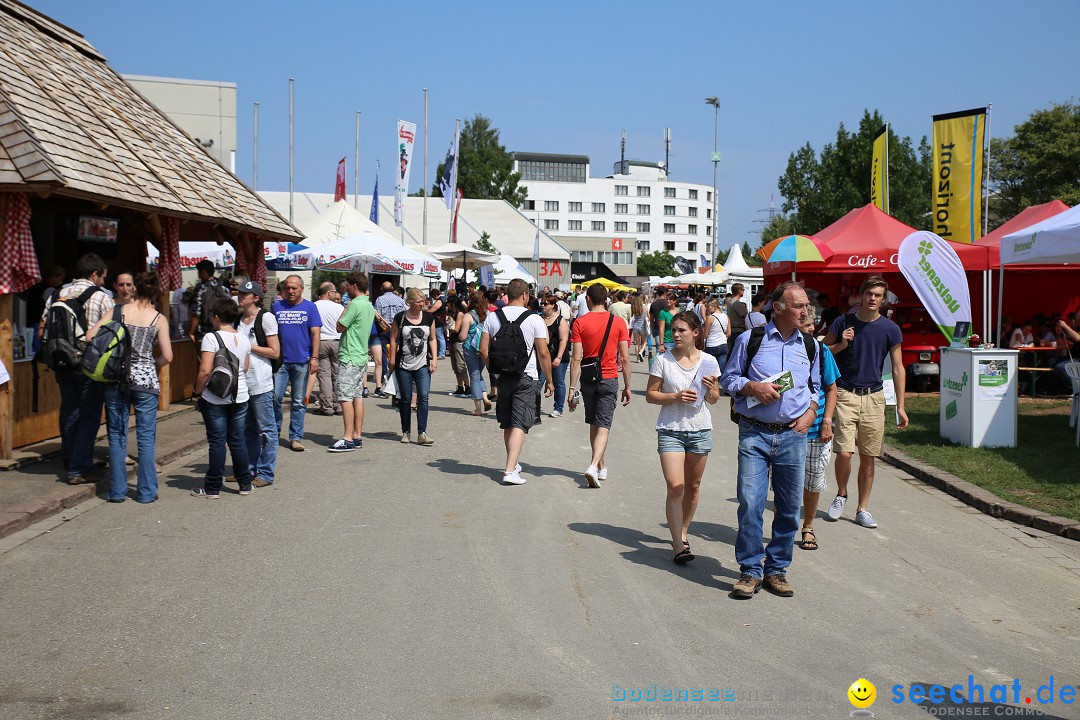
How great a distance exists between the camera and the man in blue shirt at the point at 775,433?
5.83m

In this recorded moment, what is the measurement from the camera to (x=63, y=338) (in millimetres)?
8258

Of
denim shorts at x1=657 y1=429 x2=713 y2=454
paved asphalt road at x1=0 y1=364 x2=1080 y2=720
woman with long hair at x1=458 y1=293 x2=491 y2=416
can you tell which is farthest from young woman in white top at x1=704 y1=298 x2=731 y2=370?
denim shorts at x1=657 y1=429 x2=713 y2=454

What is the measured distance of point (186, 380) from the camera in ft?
47.6

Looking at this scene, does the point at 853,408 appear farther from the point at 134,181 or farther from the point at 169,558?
the point at 134,181

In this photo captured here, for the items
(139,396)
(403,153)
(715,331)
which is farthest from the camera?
(403,153)

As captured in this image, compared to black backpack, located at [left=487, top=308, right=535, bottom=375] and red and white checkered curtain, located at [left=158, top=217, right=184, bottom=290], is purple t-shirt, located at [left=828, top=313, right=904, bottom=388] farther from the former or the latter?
red and white checkered curtain, located at [left=158, top=217, right=184, bottom=290]

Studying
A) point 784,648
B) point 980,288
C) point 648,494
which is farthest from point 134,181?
point 980,288

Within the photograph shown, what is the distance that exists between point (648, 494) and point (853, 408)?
7.14ft

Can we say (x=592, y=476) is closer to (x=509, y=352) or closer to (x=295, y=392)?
(x=509, y=352)

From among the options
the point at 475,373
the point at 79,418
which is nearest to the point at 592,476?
the point at 79,418

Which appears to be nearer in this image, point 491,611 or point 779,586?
point 491,611

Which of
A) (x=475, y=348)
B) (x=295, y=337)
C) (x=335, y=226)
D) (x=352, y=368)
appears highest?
(x=335, y=226)

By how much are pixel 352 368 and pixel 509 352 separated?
2.64m

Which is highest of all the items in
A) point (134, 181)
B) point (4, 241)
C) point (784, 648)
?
point (134, 181)
